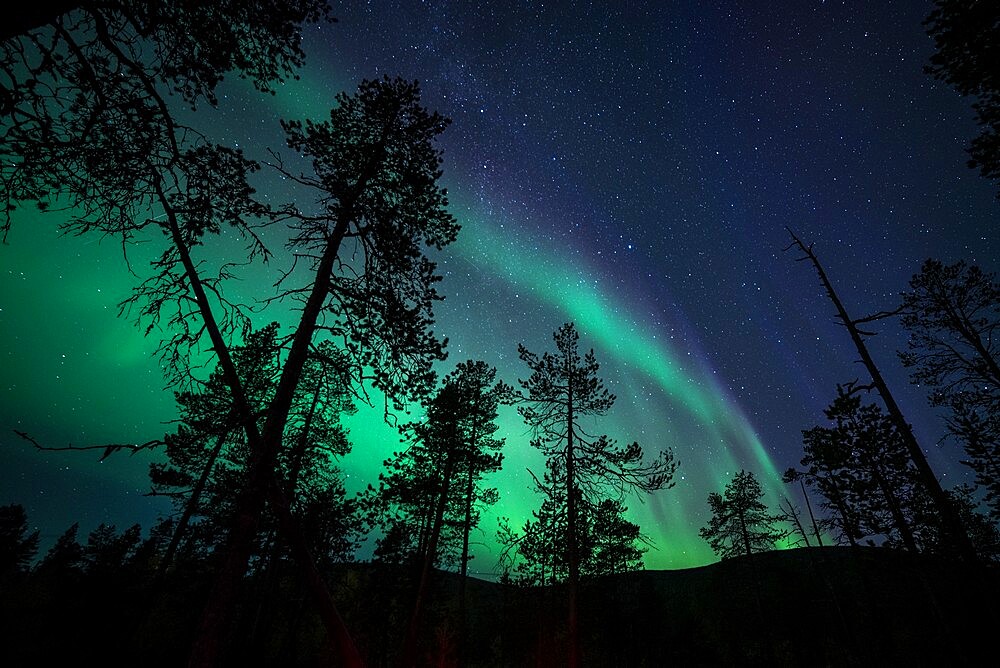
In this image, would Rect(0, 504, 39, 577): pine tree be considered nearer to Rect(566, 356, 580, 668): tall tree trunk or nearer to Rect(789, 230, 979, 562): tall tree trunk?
Rect(566, 356, 580, 668): tall tree trunk

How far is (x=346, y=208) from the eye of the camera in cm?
715

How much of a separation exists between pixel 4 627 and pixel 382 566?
15704 mm

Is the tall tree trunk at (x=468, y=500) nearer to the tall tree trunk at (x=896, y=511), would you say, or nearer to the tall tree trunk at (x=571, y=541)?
the tall tree trunk at (x=571, y=541)

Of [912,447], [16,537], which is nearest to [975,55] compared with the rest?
[912,447]

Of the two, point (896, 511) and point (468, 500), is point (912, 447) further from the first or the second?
point (468, 500)

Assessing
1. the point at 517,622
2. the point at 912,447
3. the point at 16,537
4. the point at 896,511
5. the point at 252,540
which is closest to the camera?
the point at 252,540

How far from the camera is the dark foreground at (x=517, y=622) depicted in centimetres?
1548

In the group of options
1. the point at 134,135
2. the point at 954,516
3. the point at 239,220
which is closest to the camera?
the point at 134,135

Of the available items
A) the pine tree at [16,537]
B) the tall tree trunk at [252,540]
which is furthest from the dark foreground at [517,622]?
the pine tree at [16,537]

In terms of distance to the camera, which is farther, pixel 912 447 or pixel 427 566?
pixel 427 566

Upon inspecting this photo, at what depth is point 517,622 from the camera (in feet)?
106

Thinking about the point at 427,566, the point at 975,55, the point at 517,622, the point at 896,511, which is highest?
the point at 975,55

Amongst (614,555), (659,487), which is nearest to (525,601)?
(614,555)

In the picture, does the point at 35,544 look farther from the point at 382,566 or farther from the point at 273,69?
the point at 273,69
